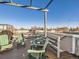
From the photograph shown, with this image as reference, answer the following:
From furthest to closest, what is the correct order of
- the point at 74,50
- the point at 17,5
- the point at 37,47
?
the point at 17,5 < the point at 37,47 < the point at 74,50

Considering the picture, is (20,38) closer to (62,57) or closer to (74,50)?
(62,57)

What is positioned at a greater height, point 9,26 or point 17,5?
point 17,5

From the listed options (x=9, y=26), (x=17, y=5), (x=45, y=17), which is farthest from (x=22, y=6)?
(x=9, y=26)

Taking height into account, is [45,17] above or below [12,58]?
above

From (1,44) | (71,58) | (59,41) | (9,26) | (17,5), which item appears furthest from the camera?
(9,26)

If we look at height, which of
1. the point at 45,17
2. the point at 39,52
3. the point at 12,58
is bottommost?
the point at 12,58

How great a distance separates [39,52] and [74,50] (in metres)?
1.63

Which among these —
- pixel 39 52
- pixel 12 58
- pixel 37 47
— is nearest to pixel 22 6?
pixel 12 58

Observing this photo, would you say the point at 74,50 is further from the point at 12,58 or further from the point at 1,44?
the point at 1,44

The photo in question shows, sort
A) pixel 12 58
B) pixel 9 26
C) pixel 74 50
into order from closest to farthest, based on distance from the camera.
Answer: pixel 74 50, pixel 12 58, pixel 9 26

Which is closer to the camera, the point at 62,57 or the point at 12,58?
the point at 62,57

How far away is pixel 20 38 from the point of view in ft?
71.1

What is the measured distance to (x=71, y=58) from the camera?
8.63 meters

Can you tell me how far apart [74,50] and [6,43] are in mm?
10918
